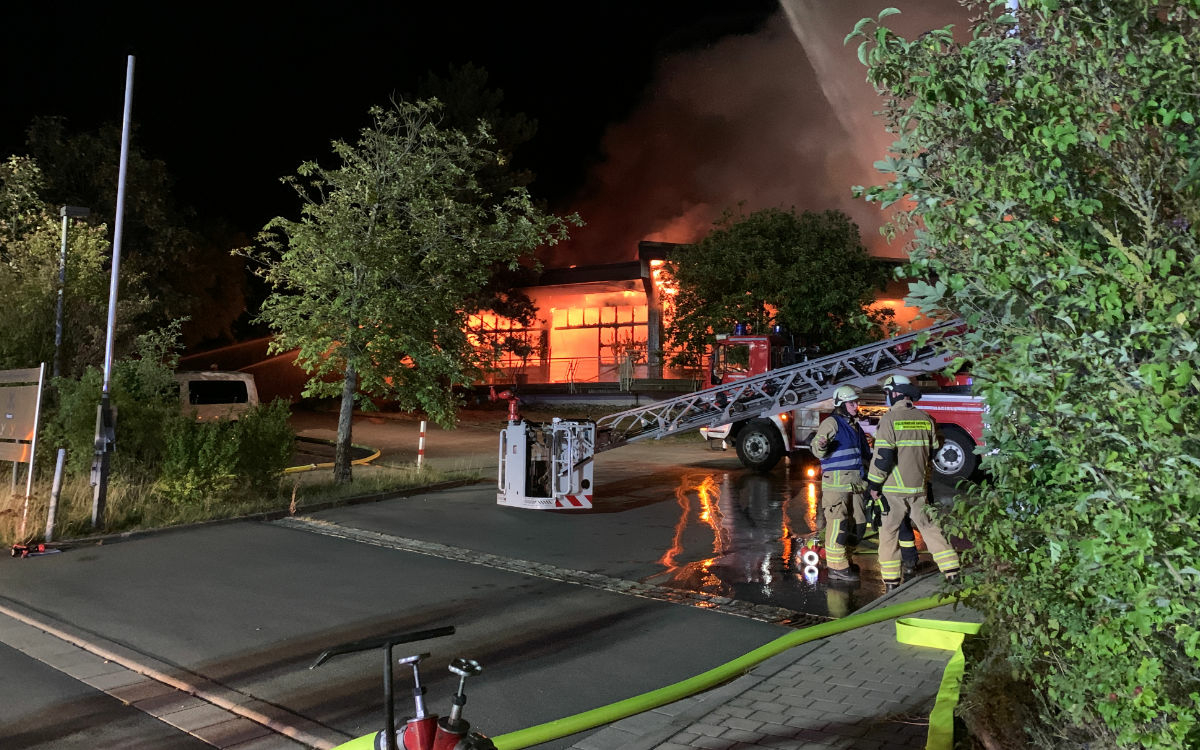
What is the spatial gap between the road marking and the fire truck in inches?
91.3

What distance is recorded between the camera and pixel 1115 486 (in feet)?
8.73

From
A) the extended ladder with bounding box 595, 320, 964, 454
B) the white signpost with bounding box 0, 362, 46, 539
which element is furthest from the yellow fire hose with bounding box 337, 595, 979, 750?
the extended ladder with bounding box 595, 320, 964, 454

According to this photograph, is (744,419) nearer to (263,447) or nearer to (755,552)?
(755,552)

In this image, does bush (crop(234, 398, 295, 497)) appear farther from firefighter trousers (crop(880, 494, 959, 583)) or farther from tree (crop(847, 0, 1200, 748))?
tree (crop(847, 0, 1200, 748))

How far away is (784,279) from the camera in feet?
79.6

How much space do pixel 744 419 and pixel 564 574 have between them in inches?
306

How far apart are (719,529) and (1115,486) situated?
321 inches

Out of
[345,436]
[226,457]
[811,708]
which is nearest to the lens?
[811,708]

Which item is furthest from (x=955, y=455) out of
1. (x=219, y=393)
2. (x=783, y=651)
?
(x=219, y=393)

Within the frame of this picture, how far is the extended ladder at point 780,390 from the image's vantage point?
47.7ft

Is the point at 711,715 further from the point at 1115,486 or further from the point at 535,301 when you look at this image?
the point at 535,301

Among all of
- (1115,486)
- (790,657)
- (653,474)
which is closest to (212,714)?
(790,657)

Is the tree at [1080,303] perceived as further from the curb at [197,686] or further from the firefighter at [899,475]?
the firefighter at [899,475]

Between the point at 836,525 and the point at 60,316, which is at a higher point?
the point at 60,316
